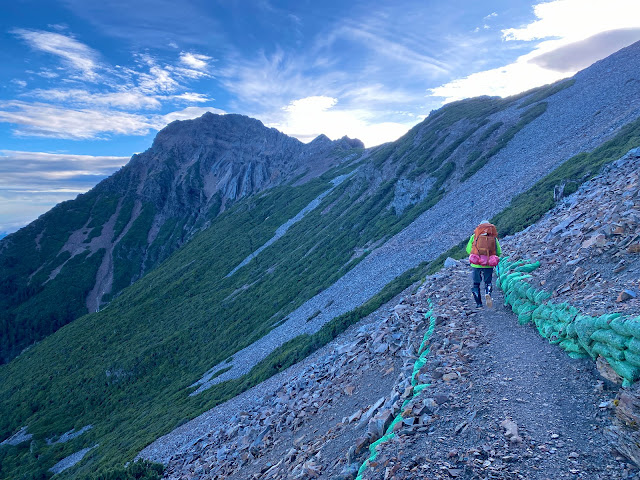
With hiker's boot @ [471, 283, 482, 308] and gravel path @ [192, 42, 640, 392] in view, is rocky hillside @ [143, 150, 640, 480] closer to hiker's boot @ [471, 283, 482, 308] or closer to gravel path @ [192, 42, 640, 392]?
hiker's boot @ [471, 283, 482, 308]

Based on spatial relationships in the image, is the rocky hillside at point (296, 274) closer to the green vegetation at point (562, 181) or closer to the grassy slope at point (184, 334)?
the green vegetation at point (562, 181)

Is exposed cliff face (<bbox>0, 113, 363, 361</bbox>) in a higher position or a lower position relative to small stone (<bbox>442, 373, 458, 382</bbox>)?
higher

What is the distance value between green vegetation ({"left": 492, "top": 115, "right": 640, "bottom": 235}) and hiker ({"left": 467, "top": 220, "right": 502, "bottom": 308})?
9190mm

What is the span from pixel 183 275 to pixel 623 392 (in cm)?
8657

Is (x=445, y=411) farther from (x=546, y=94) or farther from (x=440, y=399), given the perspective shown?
(x=546, y=94)

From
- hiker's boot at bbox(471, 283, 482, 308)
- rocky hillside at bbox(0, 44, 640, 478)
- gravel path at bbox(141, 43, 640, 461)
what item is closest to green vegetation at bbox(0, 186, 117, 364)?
rocky hillside at bbox(0, 44, 640, 478)

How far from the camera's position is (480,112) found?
53.5 metres

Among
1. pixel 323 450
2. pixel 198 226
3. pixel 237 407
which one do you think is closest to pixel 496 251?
pixel 323 450

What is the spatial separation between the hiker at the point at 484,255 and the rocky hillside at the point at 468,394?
91 cm

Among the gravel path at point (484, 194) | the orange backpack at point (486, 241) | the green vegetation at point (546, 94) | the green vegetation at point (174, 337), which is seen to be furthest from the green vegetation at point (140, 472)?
the green vegetation at point (546, 94)

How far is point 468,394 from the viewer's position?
7.15 m

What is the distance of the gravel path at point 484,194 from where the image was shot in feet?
93.6

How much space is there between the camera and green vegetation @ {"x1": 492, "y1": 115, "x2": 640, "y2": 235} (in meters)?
19.6

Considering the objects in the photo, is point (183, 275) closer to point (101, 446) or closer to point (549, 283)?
point (101, 446)
